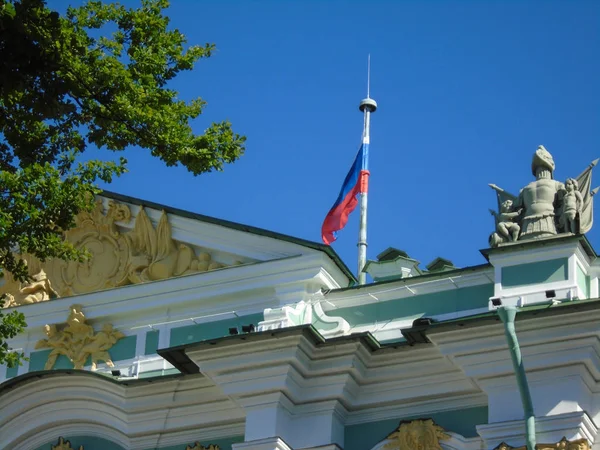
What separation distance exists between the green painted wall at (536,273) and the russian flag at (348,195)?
4786 millimetres

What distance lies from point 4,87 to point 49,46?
2.81ft

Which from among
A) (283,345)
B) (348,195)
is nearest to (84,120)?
(283,345)

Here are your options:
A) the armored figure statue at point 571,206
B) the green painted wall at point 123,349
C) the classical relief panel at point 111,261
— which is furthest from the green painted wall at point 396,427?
the green painted wall at point 123,349

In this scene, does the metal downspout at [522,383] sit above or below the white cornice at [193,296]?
below

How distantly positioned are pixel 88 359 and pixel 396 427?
15.1 ft

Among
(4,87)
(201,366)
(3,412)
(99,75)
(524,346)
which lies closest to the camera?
(4,87)

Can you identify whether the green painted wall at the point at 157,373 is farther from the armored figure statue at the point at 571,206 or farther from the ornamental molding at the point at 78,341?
the armored figure statue at the point at 571,206

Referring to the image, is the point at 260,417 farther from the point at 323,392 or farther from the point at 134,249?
the point at 134,249

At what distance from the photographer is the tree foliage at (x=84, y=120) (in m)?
17.4

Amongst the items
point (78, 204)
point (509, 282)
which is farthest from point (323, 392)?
point (78, 204)

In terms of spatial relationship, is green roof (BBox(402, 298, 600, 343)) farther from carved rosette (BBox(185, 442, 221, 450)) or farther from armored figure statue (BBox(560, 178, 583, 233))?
carved rosette (BBox(185, 442, 221, 450))

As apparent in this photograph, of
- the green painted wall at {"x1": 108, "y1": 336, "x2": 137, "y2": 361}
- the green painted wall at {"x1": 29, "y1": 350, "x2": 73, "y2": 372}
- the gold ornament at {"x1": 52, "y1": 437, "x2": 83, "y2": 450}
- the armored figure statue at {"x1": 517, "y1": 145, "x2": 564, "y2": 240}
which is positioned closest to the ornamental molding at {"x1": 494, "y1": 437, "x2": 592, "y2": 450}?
the armored figure statue at {"x1": 517, "y1": 145, "x2": 564, "y2": 240}

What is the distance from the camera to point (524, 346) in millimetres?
19359

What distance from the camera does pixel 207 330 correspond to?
2200 centimetres
